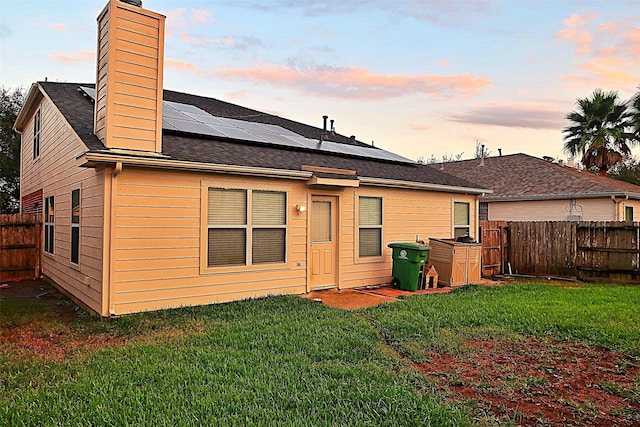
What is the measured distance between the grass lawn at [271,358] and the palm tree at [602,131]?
43.2ft

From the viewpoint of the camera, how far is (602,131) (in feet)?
60.2

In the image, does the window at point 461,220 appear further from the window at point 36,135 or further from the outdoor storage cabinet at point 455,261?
the window at point 36,135

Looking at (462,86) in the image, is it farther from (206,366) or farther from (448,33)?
(206,366)

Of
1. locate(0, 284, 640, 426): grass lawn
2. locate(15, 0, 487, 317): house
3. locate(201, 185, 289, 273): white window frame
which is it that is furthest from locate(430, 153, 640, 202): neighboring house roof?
locate(201, 185, 289, 273): white window frame

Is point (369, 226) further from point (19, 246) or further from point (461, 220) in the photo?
point (19, 246)

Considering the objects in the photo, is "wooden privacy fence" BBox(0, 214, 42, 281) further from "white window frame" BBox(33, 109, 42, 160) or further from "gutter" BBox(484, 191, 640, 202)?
"gutter" BBox(484, 191, 640, 202)

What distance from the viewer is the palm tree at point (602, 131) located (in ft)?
59.5

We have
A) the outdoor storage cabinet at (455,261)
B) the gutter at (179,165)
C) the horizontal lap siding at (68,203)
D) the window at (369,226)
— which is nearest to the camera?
the gutter at (179,165)

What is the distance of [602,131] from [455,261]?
13.4 meters

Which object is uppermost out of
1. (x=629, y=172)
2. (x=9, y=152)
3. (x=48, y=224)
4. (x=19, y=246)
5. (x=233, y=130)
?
(x=629, y=172)

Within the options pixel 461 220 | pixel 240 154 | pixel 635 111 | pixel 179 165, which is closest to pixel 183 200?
pixel 179 165

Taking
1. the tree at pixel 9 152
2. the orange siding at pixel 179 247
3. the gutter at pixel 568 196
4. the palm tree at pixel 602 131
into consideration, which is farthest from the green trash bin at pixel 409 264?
the tree at pixel 9 152

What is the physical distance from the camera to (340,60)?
12.6m

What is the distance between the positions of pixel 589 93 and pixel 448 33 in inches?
466
